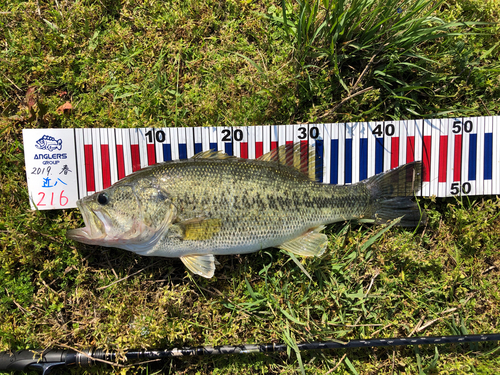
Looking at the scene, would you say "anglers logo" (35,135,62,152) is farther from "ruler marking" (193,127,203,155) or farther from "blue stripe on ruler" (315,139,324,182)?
"blue stripe on ruler" (315,139,324,182)

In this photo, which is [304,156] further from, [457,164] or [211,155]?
[457,164]

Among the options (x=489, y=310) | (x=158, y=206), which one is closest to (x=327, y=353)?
(x=489, y=310)

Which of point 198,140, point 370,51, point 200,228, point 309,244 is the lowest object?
point 309,244

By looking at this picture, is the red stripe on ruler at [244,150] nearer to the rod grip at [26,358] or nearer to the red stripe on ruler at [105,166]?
the red stripe on ruler at [105,166]

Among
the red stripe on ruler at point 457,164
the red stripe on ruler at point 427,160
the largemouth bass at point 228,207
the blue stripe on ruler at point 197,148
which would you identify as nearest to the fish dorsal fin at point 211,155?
the largemouth bass at point 228,207

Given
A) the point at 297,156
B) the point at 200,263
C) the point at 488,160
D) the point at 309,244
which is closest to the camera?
the point at 200,263

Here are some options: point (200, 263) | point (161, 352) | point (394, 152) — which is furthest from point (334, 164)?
point (161, 352)

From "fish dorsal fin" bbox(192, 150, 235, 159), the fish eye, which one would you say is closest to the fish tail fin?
"fish dorsal fin" bbox(192, 150, 235, 159)
